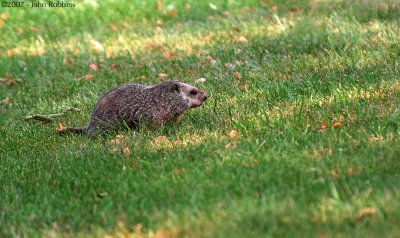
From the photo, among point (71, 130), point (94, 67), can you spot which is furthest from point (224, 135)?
point (94, 67)

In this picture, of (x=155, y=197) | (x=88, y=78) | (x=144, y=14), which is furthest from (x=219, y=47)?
(x=155, y=197)

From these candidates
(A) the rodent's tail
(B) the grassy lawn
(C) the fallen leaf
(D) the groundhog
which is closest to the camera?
(B) the grassy lawn

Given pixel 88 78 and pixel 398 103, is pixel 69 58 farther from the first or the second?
pixel 398 103

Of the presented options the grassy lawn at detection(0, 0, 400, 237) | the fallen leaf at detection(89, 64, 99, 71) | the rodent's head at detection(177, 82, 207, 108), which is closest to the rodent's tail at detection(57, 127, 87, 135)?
the grassy lawn at detection(0, 0, 400, 237)

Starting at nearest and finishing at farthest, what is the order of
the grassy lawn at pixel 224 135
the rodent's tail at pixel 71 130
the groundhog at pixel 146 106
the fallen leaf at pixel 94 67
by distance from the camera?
the grassy lawn at pixel 224 135 → the groundhog at pixel 146 106 → the rodent's tail at pixel 71 130 → the fallen leaf at pixel 94 67

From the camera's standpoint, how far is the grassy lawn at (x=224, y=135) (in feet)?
16.0

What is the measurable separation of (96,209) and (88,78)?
5253 millimetres

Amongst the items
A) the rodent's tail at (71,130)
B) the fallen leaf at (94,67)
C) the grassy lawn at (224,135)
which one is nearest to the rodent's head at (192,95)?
the grassy lawn at (224,135)

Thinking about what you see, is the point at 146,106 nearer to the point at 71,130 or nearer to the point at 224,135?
the point at 71,130

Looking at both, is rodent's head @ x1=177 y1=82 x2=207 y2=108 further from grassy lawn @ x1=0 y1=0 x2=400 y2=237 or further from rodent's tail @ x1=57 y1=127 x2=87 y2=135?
rodent's tail @ x1=57 y1=127 x2=87 y2=135

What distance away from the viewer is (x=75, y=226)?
5.10 m

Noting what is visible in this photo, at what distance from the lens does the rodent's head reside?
25.0ft

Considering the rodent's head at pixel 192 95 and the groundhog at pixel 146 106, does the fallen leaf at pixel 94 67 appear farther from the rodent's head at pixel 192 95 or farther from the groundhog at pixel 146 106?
the rodent's head at pixel 192 95

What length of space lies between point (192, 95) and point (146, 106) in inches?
18.8
